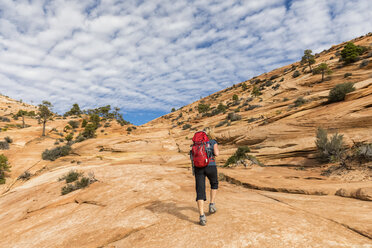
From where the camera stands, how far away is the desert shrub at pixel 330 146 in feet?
35.0

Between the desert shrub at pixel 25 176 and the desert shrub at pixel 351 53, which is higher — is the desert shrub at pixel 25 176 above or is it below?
below

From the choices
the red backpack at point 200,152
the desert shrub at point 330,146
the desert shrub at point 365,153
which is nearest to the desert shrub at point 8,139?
the red backpack at point 200,152

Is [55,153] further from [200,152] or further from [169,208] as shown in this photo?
[200,152]

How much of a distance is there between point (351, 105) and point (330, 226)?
1364cm

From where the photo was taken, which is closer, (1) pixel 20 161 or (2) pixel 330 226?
(2) pixel 330 226

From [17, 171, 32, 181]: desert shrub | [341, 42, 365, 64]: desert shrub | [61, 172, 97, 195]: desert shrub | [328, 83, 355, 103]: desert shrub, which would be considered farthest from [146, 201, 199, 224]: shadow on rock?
[341, 42, 365, 64]: desert shrub

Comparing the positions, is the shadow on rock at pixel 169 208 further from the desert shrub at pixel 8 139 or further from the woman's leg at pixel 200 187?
the desert shrub at pixel 8 139

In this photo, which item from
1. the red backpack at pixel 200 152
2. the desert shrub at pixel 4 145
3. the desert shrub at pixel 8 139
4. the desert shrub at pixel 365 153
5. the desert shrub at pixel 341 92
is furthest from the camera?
the desert shrub at pixel 8 139

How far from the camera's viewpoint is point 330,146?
36.1ft

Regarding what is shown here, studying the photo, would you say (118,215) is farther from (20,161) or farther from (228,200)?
(20,161)

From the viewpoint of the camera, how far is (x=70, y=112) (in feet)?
276

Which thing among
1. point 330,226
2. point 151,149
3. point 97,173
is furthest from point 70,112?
point 330,226

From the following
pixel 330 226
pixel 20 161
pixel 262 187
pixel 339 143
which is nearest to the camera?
pixel 330 226

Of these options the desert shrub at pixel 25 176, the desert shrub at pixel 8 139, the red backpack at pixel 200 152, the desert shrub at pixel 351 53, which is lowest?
the desert shrub at pixel 25 176
